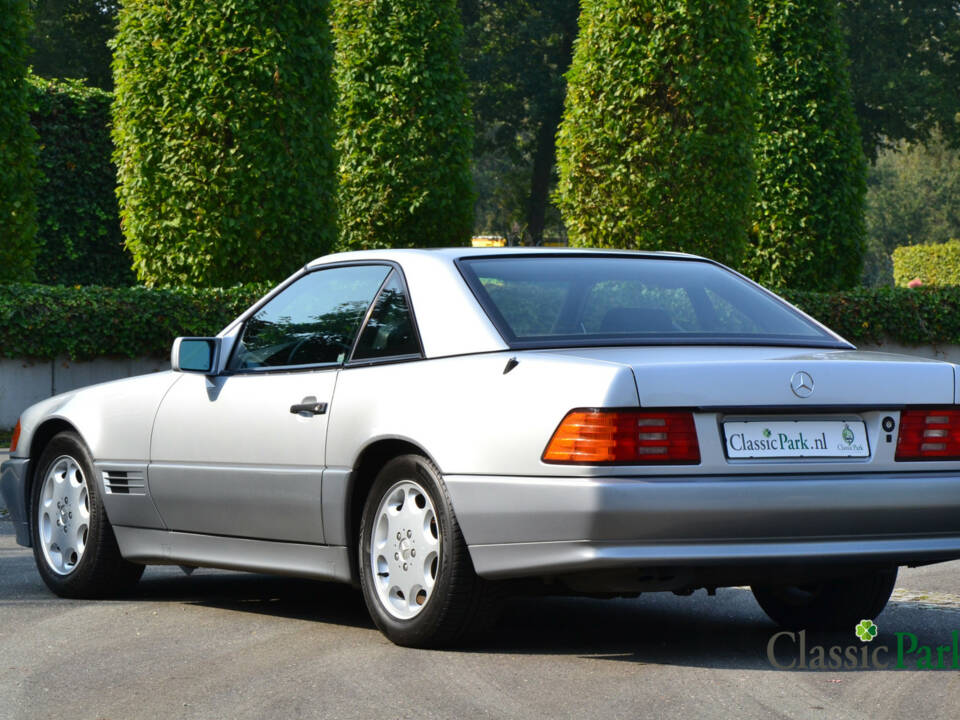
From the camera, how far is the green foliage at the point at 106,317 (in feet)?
53.2

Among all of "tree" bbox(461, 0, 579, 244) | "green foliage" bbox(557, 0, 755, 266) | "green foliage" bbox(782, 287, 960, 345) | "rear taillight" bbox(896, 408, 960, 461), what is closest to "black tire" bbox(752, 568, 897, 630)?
"rear taillight" bbox(896, 408, 960, 461)

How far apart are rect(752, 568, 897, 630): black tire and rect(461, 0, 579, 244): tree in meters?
36.8

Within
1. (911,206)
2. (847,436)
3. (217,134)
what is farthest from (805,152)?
(911,206)

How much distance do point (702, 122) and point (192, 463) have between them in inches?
522

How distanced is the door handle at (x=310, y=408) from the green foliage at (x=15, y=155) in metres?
11.6

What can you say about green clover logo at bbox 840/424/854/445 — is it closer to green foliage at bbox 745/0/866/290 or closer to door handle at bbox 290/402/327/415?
door handle at bbox 290/402/327/415

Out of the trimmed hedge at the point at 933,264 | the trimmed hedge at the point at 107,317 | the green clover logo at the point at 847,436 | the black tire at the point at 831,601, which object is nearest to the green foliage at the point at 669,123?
the trimmed hedge at the point at 107,317

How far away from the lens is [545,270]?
6555 millimetres

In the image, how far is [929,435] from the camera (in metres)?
5.88

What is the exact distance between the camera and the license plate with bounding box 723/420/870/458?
219 inches

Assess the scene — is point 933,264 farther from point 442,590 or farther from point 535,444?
point 535,444

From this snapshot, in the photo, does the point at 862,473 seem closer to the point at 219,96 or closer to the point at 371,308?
the point at 371,308

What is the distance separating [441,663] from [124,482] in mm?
2295

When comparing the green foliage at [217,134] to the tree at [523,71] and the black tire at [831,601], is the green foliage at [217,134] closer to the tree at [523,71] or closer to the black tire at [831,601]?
the black tire at [831,601]
